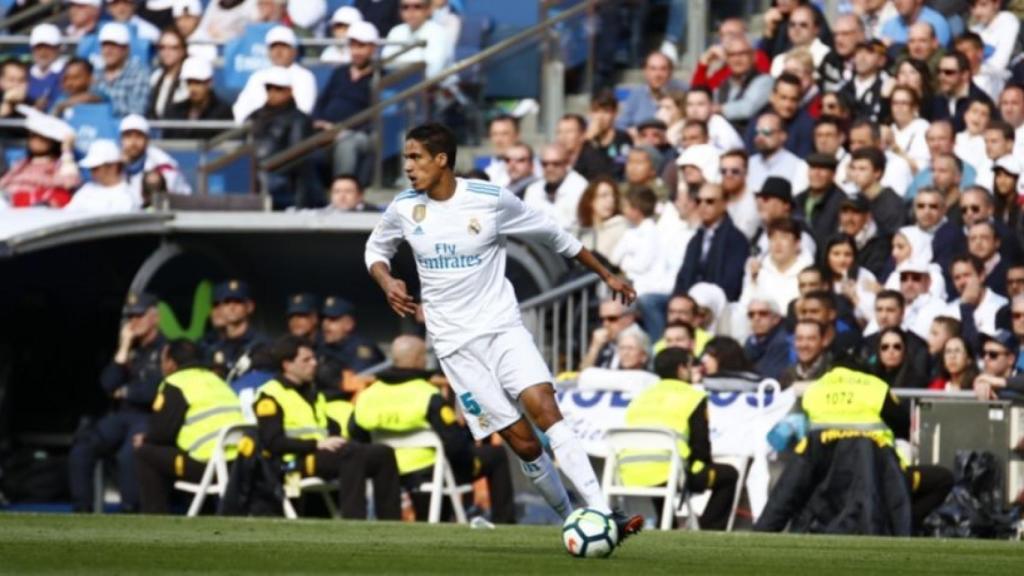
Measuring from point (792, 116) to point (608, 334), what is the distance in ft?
8.66

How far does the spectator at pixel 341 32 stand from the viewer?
2380cm

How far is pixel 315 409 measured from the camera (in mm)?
18500

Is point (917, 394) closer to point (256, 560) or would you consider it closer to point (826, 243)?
point (826, 243)

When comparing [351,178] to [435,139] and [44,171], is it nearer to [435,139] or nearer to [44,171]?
[44,171]

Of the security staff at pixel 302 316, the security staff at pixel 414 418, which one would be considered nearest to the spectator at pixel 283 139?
the security staff at pixel 302 316

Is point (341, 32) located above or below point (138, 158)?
above

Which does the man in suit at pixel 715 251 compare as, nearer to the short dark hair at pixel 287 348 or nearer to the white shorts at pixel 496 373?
the short dark hair at pixel 287 348

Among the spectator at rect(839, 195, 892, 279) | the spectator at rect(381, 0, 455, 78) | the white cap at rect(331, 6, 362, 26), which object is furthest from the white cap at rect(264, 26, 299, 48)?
the spectator at rect(839, 195, 892, 279)

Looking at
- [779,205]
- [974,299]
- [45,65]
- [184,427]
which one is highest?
[45,65]

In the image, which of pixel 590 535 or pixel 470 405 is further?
pixel 470 405

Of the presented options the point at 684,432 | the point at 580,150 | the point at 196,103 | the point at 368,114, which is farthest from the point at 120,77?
the point at 684,432

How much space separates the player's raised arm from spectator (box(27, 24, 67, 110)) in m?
12.1

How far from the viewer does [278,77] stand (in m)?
22.6

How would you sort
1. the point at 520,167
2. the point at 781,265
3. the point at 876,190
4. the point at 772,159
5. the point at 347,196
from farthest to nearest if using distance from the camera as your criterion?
1. the point at 520,167
2. the point at 347,196
3. the point at 772,159
4. the point at 876,190
5. the point at 781,265
